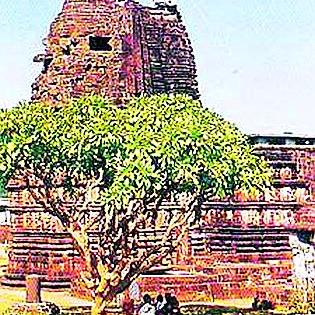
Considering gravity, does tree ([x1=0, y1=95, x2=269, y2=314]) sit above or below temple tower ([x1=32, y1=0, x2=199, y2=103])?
below

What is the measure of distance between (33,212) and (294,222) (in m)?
7.24

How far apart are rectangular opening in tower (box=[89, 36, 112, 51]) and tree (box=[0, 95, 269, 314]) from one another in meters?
9.25

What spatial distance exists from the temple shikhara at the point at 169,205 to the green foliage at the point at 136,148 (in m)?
5.33

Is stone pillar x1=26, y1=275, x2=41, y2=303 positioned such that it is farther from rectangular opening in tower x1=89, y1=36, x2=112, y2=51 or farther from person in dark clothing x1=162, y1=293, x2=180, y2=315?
rectangular opening in tower x1=89, y1=36, x2=112, y2=51

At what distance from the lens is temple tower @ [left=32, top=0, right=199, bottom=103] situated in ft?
79.8

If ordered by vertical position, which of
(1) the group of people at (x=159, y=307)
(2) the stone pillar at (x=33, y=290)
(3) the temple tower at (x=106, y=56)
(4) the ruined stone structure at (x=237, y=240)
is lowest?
(1) the group of people at (x=159, y=307)

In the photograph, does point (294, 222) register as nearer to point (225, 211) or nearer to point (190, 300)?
point (225, 211)

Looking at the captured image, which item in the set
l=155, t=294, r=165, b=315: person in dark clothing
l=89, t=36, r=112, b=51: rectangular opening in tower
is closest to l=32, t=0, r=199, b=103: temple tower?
l=89, t=36, r=112, b=51: rectangular opening in tower

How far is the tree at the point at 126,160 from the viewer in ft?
45.8

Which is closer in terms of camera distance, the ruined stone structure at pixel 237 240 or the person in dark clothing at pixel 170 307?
the person in dark clothing at pixel 170 307

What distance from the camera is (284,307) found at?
18.6m

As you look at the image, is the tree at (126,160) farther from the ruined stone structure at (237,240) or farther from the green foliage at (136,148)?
the ruined stone structure at (237,240)

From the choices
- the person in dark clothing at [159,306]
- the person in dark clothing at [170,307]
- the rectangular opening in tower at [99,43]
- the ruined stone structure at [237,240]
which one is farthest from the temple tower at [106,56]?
the person in dark clothing at [159,306]

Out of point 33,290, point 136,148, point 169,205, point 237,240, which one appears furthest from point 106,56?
point 136,148
